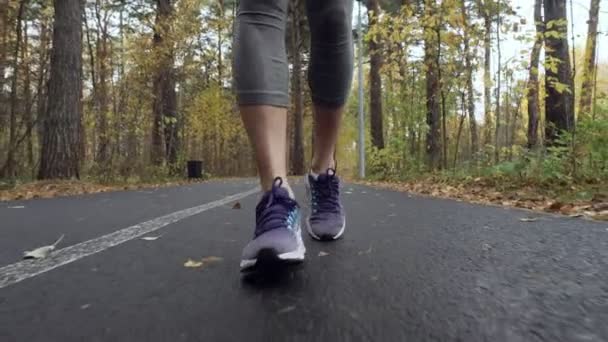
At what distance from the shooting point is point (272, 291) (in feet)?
3.12

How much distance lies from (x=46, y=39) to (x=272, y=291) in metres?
11.9

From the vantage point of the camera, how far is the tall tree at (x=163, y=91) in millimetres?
9859

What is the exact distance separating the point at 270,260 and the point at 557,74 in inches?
295

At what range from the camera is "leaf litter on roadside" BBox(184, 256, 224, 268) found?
3.99ft

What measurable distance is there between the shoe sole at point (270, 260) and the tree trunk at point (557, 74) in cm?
657

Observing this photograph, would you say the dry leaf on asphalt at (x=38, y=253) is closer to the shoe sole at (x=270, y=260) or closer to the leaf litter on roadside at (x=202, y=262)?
the leaf litter on roadside at (x=202, y=262)

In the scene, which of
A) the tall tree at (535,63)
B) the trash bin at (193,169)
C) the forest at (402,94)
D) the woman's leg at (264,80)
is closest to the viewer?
the woman's leg at (264,80)

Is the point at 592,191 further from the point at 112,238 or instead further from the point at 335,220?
the point at 112,238

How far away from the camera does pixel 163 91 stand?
422 inches

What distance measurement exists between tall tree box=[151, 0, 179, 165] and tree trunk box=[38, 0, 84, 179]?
2.62 meters

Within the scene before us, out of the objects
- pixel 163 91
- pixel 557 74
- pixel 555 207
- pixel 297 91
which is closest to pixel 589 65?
pixel 557 74

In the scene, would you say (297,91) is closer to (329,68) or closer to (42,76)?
(42,76)

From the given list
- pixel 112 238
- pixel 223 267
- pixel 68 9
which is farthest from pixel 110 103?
pixel 223 267

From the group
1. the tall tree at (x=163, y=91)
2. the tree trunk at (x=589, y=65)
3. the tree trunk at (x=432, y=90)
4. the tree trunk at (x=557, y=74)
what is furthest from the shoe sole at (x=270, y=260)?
the tall tree at (x=163, y=91)
